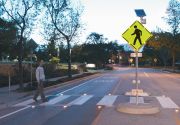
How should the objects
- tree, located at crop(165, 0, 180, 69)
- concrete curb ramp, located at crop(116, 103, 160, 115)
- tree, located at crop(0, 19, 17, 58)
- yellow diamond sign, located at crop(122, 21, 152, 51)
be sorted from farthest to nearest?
tree, located at crop(165, 0, 180, 69)
tree, located at crop(0, 19, 17, 58)
yellow diamond sign, located at crop(122, 21, 152, 51)
concrete curb ramp, located at crop(116, 103, 160, 115)

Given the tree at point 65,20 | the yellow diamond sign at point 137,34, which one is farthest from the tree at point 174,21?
the yellow diamond sign at point 137,34

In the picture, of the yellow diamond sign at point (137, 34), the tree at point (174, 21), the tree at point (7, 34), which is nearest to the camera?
the yellow diamond sign at point (137, 34)

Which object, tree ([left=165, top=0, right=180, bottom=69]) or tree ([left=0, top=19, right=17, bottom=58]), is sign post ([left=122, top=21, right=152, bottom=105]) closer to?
tree ([left=0, top=19, right=17, bottom=58])

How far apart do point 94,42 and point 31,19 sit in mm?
105118

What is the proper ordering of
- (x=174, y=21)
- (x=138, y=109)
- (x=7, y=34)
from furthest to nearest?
(x=174, y=21), (x=7, y=34), (x=138, y=109)

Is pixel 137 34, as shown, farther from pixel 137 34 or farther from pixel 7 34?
pixel 7 34

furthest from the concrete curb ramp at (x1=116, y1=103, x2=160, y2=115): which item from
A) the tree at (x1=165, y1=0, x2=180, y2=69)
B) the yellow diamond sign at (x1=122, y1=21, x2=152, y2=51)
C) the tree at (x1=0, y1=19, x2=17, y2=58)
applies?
the tree at (x1=165, y1=0, x2=180, y2=69)

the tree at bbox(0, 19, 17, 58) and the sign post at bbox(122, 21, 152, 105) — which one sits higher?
the tree at bbox(0, 19, 17, 58)

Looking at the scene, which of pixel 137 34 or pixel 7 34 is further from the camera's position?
pixel 7 34

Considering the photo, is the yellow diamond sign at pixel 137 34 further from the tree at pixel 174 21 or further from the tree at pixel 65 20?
the tree at pixel 174 21

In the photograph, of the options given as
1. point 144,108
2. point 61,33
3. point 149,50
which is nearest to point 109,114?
point 144,108

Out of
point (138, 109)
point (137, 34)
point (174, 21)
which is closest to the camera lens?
point (138, 109)

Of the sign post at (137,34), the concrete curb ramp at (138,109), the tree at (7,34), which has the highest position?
the tree at (7,34)

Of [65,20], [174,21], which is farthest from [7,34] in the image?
[174,21]
